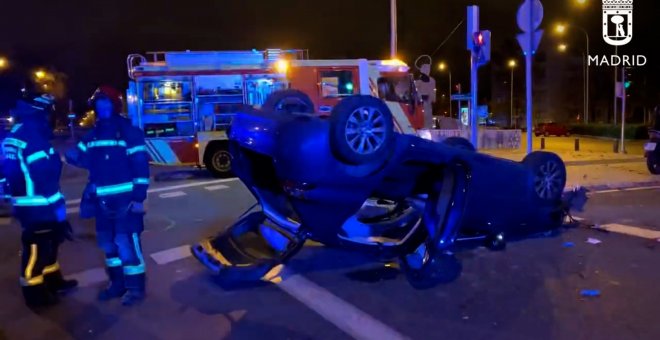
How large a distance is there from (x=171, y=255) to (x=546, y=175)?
446 centimetres

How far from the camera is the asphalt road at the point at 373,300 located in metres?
4.51

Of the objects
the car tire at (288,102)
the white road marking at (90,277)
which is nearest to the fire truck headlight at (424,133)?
the car tire at (288,102)

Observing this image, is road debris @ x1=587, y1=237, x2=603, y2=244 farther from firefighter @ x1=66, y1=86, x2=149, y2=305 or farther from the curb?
firefighter @ x1=66, y1=86, x2=149, y2=305

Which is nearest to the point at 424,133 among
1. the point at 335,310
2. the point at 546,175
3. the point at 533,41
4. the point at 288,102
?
the point at 533,41

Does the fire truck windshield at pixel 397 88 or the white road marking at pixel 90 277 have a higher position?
the fire truck windshield at pixel 397 88

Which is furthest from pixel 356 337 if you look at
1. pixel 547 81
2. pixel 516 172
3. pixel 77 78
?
pixel 547 81

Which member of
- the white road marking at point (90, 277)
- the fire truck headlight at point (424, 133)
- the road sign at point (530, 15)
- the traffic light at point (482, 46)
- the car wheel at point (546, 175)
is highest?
the road sign at point (530, 15)

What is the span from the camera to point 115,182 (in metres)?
5.05

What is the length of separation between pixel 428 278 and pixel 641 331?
1.90 metres

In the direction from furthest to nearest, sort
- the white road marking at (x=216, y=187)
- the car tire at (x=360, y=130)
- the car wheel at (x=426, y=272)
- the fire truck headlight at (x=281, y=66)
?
the fire truck headlight at (x=281, y=66) < the white road marking at (x=216, y=187) < the car wheel at (x=426, y=272) < the car tire at (x=360, y=130)

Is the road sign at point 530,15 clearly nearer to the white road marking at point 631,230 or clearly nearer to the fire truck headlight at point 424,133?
the white road marking at point 631,230

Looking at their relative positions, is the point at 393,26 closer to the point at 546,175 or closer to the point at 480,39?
the point at 480,39

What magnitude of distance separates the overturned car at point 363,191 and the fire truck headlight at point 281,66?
8704 mm

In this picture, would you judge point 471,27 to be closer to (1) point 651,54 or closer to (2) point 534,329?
(2) point 534,329
